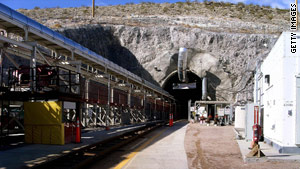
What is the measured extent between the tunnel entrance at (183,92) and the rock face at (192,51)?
11.9ft

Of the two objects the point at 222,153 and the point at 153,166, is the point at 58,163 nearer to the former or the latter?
the point at 153,166

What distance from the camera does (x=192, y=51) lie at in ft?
151

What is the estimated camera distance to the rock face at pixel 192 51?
45281 millimetres

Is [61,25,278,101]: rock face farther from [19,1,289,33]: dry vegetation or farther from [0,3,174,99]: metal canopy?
[0,3,174,99]: metal canopy

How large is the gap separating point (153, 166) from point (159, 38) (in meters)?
39.0

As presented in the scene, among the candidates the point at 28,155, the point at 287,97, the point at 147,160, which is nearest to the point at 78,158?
the point at 28,155

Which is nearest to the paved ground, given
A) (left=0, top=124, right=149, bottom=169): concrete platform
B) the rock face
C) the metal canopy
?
(left=0, top=124, right=149, bottom=169): concrete platform

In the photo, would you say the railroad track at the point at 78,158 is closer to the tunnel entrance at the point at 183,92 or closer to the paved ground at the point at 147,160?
the paved ground at the point at 147,160

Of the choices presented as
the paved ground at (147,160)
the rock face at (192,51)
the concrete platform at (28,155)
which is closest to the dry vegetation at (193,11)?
the rock face at (192,51)

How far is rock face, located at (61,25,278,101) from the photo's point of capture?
149ft

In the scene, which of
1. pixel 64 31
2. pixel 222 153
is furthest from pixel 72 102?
pixel 64 31

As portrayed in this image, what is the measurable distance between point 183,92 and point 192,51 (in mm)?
15315

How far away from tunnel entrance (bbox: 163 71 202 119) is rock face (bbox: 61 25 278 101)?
3633 mm

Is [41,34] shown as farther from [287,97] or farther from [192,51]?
[192,51]
